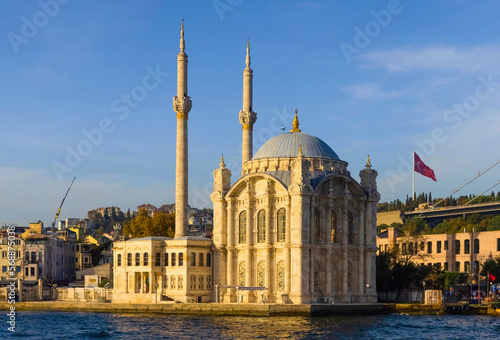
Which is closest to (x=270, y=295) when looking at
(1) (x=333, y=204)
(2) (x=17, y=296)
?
(1) (x=333, y=204)

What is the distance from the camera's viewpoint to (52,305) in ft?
269

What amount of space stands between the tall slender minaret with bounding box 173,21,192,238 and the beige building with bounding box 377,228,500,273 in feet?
93.5

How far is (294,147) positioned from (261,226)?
8.13 m

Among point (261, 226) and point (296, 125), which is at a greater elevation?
point (296, 125)

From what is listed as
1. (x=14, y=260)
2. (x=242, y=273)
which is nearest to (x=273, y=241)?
(x=242, y=273)

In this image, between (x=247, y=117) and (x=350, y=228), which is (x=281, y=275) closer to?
(x=350, y=228)

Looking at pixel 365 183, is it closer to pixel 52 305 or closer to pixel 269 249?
pixel 269 249

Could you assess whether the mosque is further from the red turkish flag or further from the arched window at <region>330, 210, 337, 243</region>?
the red turkish flag

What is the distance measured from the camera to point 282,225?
7331 centimetres

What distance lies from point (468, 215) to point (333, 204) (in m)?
85.9

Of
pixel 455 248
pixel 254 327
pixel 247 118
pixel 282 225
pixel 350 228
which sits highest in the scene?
pixel 247 118

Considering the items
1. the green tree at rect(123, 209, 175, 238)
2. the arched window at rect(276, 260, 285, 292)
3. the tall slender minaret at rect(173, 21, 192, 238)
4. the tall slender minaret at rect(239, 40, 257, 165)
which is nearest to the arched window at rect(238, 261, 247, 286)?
the arched window at rect(276, 260, 285, 292)

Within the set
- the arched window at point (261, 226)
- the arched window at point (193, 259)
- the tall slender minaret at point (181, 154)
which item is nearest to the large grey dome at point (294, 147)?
the arched window at point (261, 226)

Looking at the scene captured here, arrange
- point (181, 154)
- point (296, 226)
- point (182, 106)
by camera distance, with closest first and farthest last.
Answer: point (296, 226)
point (181, 154)
point (182, 106)
